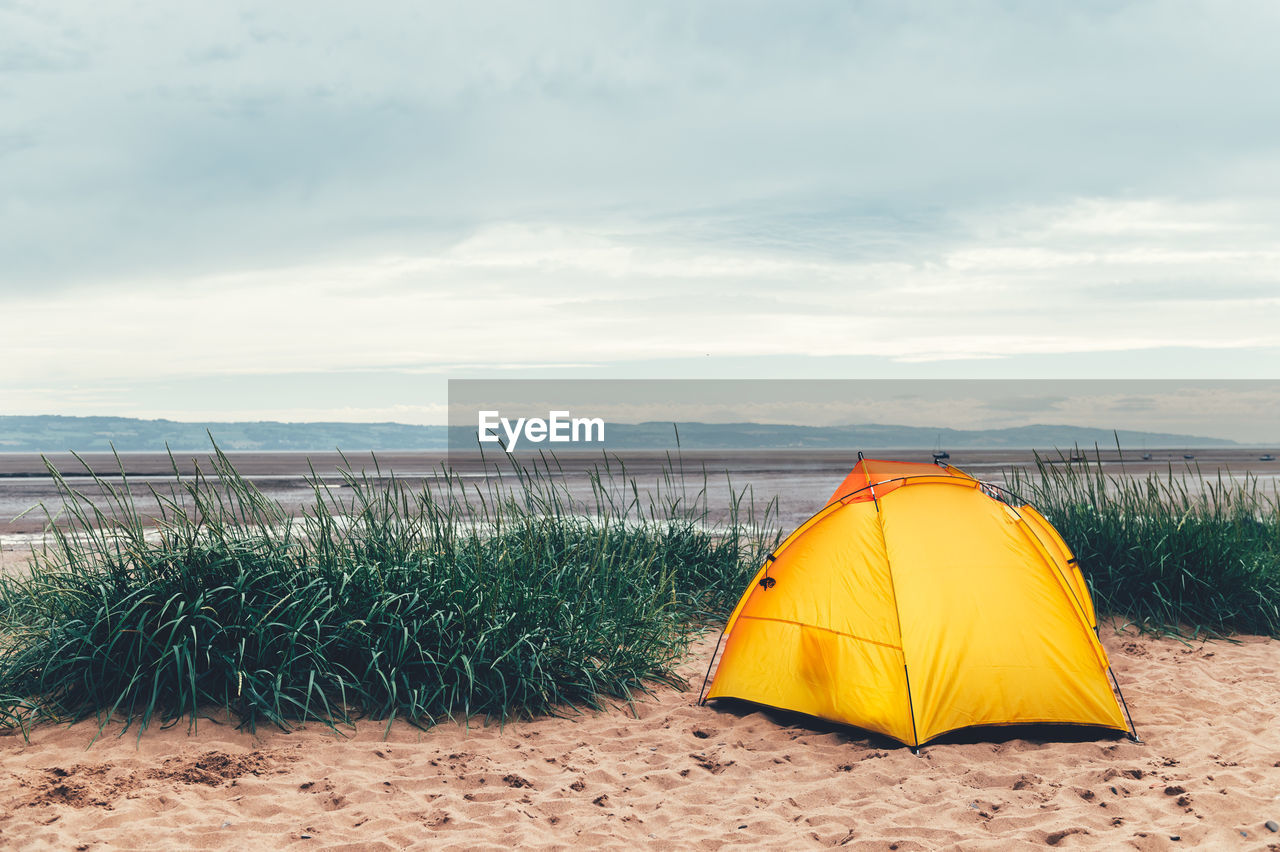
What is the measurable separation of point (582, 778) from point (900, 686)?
2159mm

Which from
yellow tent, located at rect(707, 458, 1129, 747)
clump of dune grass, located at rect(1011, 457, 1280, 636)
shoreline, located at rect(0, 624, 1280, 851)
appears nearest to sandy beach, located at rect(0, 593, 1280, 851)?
shoreline, located at rect(0, 624, 1280, 851)

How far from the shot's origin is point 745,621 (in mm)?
6762

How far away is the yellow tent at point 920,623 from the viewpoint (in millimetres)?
5895

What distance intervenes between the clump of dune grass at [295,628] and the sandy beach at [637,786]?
0.26m

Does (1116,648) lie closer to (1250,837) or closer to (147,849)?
(1250,837)

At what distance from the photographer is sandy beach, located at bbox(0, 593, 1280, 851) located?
455 centimetres

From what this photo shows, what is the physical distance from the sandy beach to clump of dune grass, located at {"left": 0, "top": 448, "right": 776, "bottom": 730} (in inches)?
10.1

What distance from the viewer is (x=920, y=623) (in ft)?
19.5

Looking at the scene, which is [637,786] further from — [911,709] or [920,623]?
[920,623]

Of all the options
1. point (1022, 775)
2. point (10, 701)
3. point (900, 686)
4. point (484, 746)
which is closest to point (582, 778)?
point (484, 746)

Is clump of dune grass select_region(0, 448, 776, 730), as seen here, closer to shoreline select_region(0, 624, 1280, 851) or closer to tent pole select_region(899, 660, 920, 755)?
shoreline select_region(0, 624, 1280, 851)

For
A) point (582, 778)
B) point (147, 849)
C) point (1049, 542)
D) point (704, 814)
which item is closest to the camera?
point (147, 849)

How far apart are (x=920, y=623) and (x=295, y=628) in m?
4.17

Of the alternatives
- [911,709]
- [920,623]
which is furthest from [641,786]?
[920,623]
